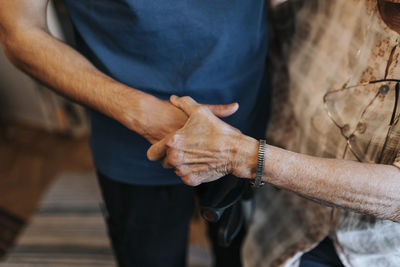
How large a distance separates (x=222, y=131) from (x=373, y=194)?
0.31m

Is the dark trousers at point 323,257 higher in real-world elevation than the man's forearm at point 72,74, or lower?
lower

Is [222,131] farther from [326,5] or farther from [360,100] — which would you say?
[326,5]

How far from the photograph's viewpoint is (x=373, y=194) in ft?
2.01

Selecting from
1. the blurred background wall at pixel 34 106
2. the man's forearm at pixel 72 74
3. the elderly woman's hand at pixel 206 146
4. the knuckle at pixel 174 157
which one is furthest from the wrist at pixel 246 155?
the blurred background wall at pixel 34 106

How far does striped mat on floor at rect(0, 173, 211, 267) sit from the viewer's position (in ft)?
5.25

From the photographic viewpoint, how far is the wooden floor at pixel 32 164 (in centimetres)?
192

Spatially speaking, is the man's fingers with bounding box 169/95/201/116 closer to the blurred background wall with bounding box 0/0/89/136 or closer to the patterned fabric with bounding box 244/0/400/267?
the patterned fabric with bounding box 244/0/400/267

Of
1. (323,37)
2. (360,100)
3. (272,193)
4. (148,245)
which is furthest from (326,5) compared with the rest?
(148,245)

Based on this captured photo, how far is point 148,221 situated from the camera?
3.09ft

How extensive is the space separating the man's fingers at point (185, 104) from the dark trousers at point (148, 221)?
28 centimetres

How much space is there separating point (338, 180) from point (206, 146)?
261 millimetres

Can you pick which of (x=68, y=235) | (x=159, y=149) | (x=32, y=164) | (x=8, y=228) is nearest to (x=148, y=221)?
(x=159, y=149)

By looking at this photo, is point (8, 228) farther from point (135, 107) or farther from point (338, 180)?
point (338, 180)

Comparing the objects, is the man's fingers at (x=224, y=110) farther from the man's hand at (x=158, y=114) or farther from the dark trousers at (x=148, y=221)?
the dark trousers at (x=148, y=221)
